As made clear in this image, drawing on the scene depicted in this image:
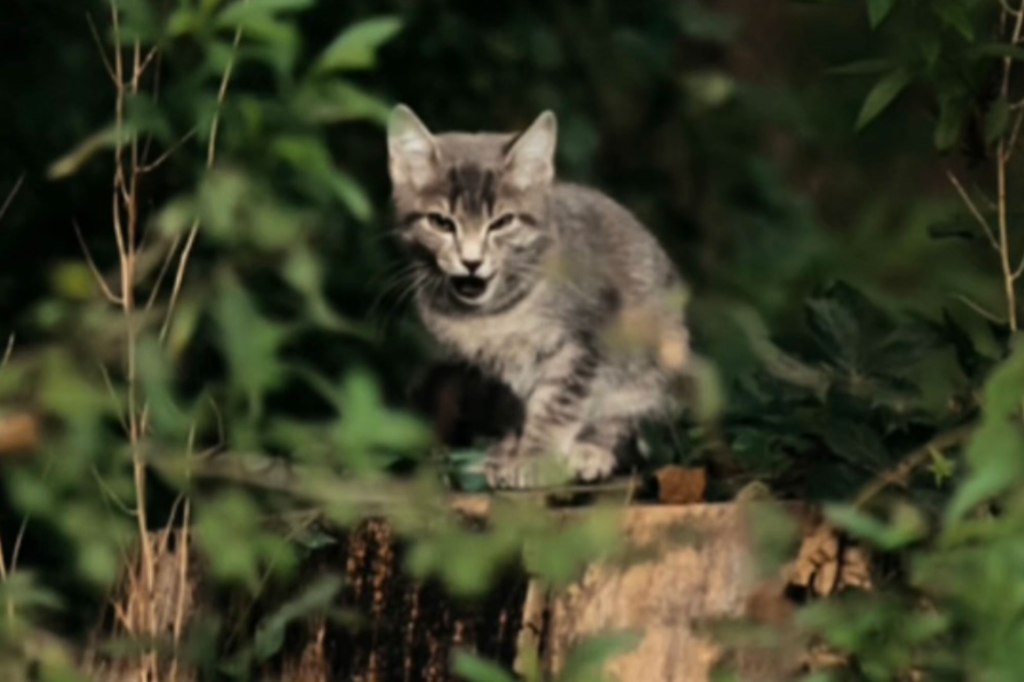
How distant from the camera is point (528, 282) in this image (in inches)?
337

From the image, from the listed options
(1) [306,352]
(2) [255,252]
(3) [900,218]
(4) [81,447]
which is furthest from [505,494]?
(3) [900,218]

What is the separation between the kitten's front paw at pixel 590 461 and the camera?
26.2 feet

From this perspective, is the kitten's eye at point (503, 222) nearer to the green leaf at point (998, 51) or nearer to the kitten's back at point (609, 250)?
the kitten's back at point (609, 250)

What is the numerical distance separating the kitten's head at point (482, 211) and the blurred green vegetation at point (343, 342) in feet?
1.00

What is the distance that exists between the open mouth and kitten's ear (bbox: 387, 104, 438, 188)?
23 centimetres

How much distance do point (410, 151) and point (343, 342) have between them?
1367 millimetres

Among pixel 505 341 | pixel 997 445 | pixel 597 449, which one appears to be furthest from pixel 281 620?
pixel 997 445

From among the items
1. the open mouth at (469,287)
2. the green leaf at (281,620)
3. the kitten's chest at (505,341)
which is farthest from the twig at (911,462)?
the open mouth at (469,287)

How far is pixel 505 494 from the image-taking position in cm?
700

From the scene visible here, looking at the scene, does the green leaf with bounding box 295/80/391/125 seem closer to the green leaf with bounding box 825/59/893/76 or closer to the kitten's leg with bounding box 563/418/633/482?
the green leaf with bounding box 825/59/893/76

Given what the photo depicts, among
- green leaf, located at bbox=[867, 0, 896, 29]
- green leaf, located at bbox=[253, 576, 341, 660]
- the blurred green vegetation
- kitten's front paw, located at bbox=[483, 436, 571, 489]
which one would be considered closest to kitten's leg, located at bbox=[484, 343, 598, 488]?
→ kitten's front paw, located at bbox=[483, 436, 571, 489]

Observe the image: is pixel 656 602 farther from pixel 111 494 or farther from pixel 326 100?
pixel 326 100

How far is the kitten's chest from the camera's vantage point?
28.0 ft

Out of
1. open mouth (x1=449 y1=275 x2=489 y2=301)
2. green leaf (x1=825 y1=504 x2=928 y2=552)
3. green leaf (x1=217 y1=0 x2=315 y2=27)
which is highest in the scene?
green leaf (x1=217 y1=0 x2=315 y2=27)
